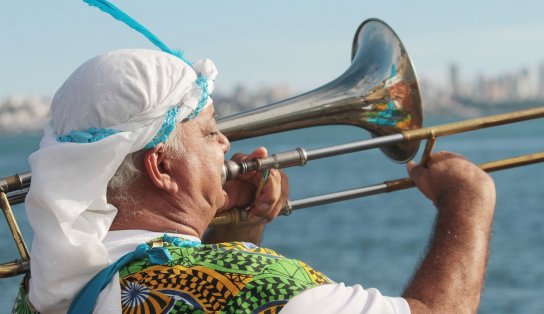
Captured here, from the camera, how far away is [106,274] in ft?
9.38

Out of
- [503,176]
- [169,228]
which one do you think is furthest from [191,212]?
[503,176]

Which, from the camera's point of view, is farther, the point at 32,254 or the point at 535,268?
the point at 535,268

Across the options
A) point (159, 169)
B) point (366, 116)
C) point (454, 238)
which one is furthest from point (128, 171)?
point (366, 116)

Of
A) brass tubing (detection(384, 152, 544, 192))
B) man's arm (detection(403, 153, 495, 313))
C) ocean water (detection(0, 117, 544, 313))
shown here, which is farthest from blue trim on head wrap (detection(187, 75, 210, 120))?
ocean water (detection(0, 117, 544, 313))

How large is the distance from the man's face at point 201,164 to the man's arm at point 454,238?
1.99 ft

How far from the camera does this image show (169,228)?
3.06m

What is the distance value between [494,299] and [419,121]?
69.3 ft

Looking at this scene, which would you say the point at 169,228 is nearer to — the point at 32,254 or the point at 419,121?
the point at 32,254

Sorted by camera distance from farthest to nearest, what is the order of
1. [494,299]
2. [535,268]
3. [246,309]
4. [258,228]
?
[535,268] → [494,299] → [258,228] → [246,309]

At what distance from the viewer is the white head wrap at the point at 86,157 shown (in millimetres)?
2846

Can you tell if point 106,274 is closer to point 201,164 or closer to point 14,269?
point 201,164

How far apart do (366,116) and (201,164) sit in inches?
51.1

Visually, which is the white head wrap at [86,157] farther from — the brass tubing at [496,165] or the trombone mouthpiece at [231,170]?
the brass tubing at [496,165]

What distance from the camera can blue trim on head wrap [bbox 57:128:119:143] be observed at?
9.57 feet
